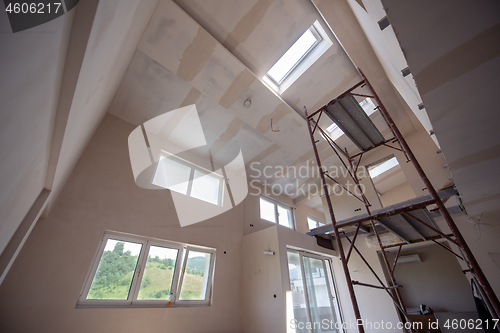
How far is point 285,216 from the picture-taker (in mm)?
6883

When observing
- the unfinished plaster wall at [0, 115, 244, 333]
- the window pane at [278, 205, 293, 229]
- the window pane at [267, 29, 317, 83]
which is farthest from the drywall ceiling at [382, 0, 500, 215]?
the window pane at [278, 205, 293, 229]

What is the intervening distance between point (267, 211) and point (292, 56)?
435 cm

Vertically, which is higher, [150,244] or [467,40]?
[467,40]

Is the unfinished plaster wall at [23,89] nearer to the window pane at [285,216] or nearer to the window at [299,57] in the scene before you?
the window at [299,57]

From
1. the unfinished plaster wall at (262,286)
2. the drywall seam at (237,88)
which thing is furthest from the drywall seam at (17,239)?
the unfinished plaster wall at (262,286)

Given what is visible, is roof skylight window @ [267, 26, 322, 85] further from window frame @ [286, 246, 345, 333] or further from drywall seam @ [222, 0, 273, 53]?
window frame @ [286, 246, 345, 333]

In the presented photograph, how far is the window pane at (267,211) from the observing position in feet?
20.4

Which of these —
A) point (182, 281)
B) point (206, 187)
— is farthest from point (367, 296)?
point (206, 187)

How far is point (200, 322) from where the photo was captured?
3707mm

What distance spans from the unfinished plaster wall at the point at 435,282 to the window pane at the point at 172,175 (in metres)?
7.08

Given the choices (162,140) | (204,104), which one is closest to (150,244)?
(162,140)

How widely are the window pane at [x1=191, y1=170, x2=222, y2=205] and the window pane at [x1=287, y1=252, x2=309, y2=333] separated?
233cm

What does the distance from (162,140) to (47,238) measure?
2702 mm

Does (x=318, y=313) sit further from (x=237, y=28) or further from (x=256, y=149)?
(x=237, y=28)
